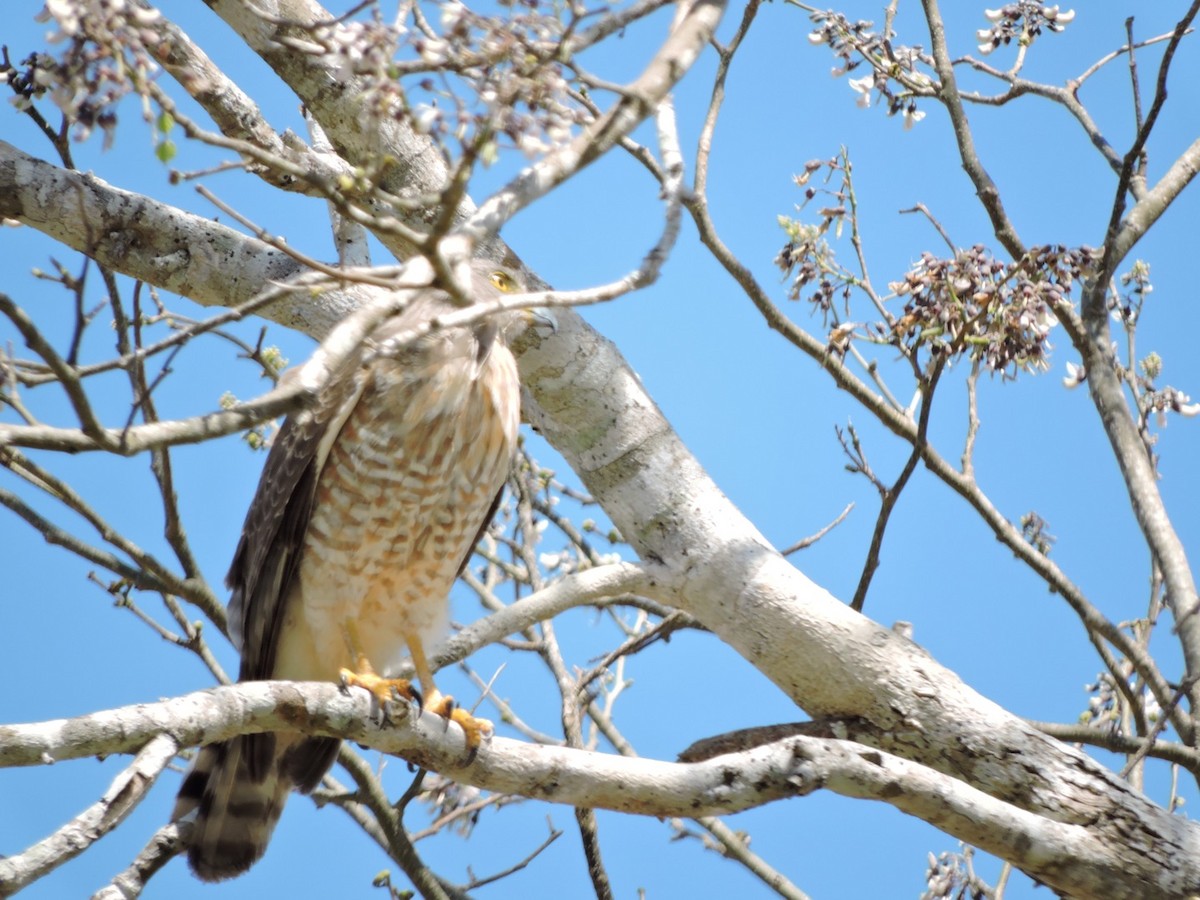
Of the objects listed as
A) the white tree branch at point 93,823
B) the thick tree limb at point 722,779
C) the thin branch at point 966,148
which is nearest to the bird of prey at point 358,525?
the thick tree limb at point 722,779

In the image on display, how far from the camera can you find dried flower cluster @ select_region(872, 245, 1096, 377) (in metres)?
3.34

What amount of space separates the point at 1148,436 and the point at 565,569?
2.37 metres

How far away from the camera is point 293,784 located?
3977 mm

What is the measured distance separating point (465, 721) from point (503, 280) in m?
1.37

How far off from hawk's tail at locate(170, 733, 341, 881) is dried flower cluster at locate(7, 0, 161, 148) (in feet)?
7.18

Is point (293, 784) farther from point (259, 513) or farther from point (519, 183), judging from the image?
point (519, 183)

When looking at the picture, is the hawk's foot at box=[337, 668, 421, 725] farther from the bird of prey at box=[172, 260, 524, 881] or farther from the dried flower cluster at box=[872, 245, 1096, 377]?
the dried flower cluster at box=[872, 245, 1096, 377]

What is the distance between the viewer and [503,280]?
394cm

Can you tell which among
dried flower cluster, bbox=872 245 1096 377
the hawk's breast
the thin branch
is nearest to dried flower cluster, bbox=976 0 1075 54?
the thin branch

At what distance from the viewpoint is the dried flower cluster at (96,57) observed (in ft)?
6.63

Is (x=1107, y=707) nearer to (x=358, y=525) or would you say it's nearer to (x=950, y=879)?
(x=950, y=879)

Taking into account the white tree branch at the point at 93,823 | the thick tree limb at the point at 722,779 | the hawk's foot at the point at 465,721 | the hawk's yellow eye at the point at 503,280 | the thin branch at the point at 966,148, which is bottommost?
the white tree branch at the point at 93,823

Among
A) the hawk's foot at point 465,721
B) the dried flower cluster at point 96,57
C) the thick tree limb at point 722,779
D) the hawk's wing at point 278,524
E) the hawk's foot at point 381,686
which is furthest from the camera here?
the hawk's wing at point 278,524

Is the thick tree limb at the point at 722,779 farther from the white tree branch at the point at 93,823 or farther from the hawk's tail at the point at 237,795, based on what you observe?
the hawk's tail at the point at 237,795
